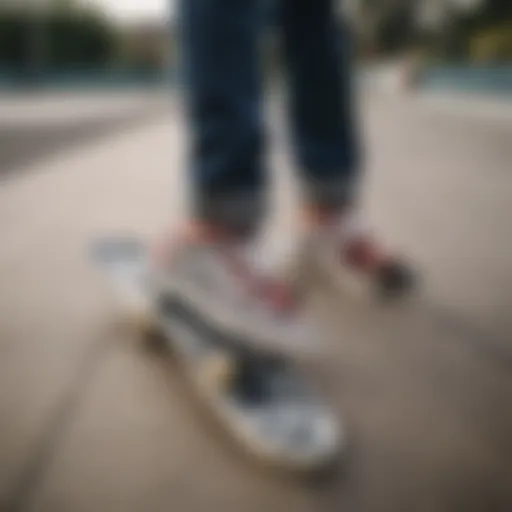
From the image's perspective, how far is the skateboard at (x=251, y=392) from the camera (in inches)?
20.9

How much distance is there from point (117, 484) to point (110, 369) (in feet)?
0.70

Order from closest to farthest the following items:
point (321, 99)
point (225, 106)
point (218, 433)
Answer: point (218, 433), point (225, 106), point (321, 99)

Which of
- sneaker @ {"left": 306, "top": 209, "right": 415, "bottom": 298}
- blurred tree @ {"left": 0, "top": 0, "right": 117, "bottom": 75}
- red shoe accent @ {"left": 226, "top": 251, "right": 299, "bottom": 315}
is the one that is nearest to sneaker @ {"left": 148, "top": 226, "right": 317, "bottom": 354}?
red shoe accent @ {"left": 226, "top": 251, "right": 299, "bottom": 315}

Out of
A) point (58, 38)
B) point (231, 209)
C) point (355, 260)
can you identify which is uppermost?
point (231, 209)

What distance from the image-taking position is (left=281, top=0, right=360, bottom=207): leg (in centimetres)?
92

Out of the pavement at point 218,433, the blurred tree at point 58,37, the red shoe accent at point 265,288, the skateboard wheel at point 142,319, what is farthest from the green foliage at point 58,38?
the red shoe accent at point 265,288

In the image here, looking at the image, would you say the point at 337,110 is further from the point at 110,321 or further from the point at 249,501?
the point at 249,501

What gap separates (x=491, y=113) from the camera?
4.38m

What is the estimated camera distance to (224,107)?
0.68 meters

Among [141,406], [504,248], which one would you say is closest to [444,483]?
[141,406]

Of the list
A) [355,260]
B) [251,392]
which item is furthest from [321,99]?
[251,392]

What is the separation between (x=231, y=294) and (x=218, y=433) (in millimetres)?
142

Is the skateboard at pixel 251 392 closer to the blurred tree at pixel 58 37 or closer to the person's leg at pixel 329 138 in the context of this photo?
the person's leg at pixel 329 138

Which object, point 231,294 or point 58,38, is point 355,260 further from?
point 58,38
